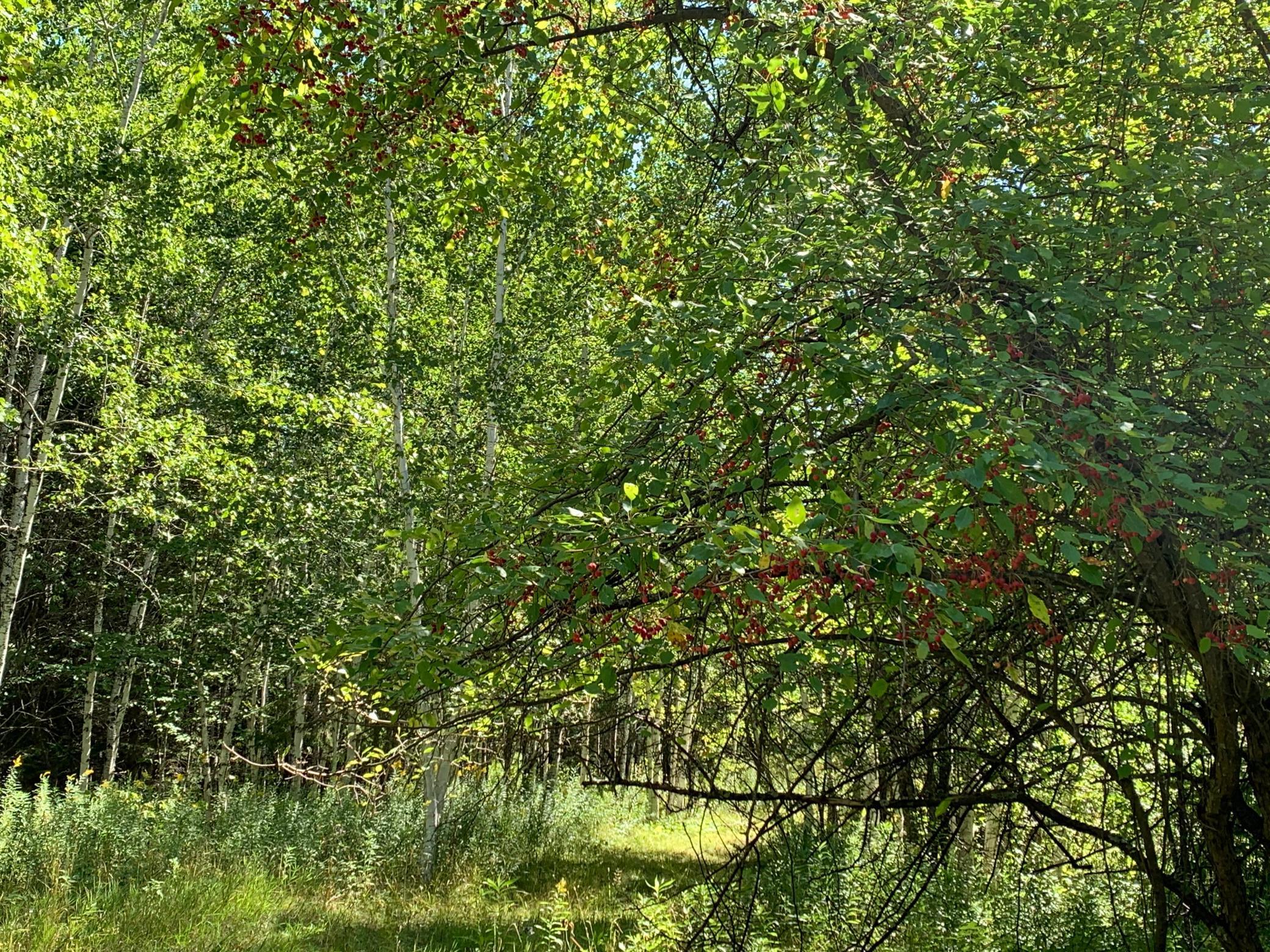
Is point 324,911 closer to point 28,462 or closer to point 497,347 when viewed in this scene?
point 28,462

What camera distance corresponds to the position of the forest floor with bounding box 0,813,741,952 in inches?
218

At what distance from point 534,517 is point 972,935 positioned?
382 cm

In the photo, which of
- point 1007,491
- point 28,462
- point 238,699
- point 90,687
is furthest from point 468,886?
point 1007,491

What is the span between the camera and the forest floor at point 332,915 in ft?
18.2

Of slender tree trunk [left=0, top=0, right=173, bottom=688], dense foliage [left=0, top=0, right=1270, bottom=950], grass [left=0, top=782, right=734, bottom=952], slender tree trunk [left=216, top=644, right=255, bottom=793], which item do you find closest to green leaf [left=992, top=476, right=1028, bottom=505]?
dense foliage [left=0, top=0, right=1270, bottom=950]

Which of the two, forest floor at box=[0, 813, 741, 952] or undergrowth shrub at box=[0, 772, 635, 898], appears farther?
undergrowth shrub at box=[0, 772, 635, 898]

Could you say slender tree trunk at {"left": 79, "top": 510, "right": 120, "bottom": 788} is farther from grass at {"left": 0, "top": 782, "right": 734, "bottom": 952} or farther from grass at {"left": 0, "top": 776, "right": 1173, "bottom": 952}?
grass at {"left": 0, "top": 782, "right": 734, "bottom": 952}

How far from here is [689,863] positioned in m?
10.9

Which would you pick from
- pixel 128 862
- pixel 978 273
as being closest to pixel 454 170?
pixel 978 273

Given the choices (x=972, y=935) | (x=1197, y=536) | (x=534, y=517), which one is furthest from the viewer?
(x=972, y=935)

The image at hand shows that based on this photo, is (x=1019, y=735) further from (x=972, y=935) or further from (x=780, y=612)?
(x=972, y=935)

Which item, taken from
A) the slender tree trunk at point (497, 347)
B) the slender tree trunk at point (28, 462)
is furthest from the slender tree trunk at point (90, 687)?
the slender tree trunk at point (497, 347)

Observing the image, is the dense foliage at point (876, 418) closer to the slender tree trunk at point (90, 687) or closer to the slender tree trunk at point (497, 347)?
the slender tree trunk at point (497, 347)

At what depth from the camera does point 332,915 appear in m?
7.47
